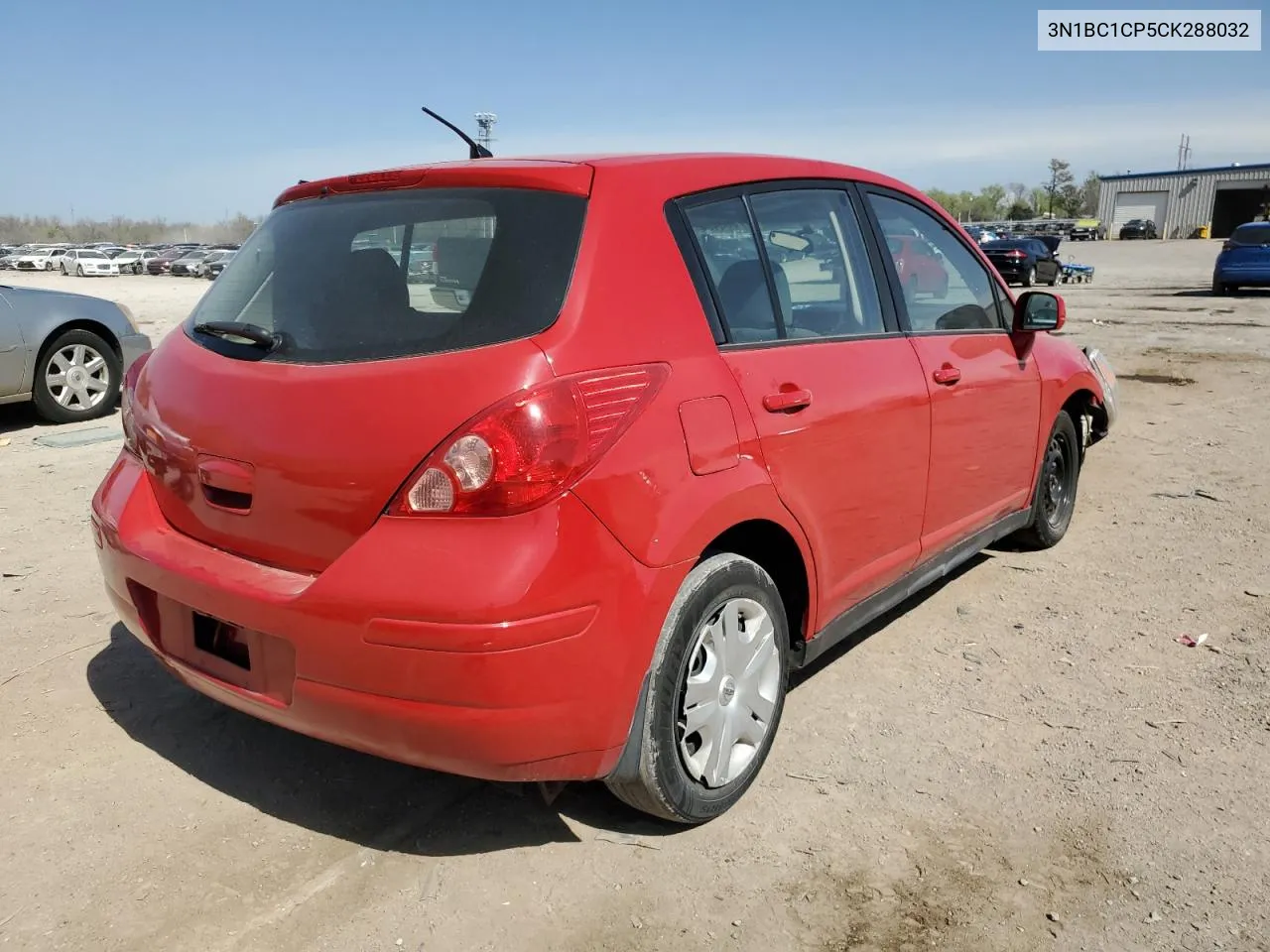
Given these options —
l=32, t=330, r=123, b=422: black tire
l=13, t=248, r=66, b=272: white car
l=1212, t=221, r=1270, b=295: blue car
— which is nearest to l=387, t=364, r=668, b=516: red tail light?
l=32, t=330, r=123, b=422: black tire

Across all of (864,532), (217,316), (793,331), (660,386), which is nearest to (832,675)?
(864,532)

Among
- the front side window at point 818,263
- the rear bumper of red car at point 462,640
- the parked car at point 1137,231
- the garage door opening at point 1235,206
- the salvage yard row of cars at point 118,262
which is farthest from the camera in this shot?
the garage door opening at point 1235,206

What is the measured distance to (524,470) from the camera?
2.15m

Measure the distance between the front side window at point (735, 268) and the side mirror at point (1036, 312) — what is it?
70.9 inches

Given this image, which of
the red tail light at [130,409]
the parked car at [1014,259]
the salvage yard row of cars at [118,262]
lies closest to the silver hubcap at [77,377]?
the red tail light at [130,409]

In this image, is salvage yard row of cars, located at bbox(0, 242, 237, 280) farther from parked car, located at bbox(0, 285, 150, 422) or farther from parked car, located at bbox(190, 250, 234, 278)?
parked car, located at bbox(0, 285, 150, 422)

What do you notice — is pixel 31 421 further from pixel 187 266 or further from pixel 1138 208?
pixel 1138 208

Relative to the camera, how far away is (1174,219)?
76750mm

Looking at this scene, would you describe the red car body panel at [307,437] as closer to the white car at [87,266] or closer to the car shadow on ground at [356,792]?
the car shadow on ground at [356,792]

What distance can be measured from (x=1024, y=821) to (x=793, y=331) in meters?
1.54

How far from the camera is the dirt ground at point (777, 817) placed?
2324 mm

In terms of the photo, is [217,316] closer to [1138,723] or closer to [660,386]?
[660,386]

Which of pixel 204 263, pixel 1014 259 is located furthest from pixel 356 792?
pixel 204 263

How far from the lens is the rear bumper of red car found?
6.96 feet
